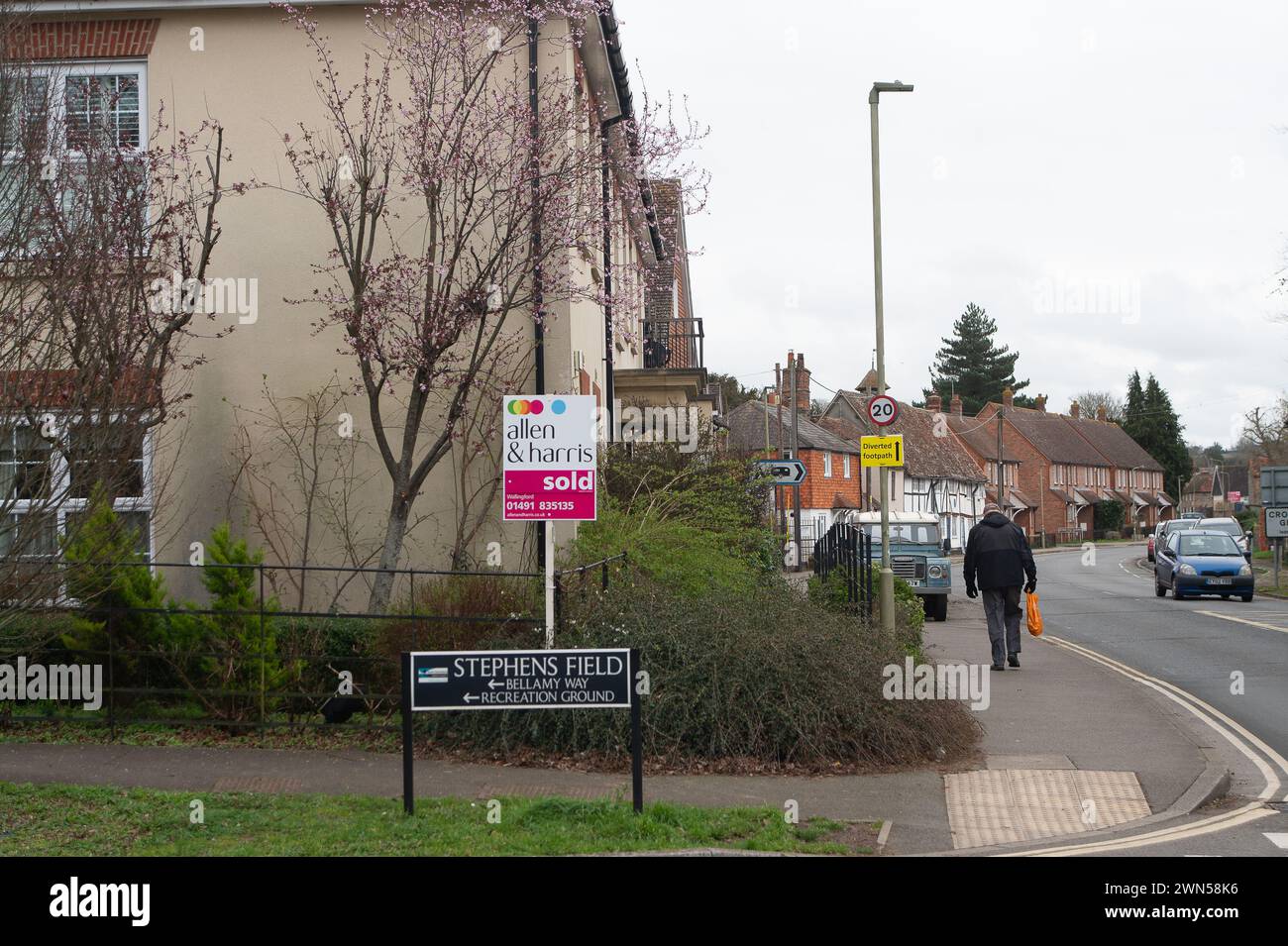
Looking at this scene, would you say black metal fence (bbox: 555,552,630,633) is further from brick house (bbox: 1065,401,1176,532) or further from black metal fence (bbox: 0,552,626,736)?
brick house (bbox: 1065,401,1176,532)

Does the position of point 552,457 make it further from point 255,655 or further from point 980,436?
point 980,436

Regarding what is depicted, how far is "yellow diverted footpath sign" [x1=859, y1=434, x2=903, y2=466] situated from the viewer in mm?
17312

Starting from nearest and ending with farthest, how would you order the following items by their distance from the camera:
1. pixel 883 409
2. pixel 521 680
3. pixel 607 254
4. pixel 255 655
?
pixel 521 680 < pixel 255 655 < pixel 607 254 < pixel 883 409

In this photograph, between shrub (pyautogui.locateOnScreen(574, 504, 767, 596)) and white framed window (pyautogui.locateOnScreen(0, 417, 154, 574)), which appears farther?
shrub (pyautogui.locateOnScreen(574, 504, 767, 596))

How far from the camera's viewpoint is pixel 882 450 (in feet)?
57.4

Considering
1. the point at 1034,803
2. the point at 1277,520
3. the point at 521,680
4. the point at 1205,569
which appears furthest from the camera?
the point at 1277,520

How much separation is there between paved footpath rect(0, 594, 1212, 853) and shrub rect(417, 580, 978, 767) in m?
0.32

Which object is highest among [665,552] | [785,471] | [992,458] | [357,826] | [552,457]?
[992,458]

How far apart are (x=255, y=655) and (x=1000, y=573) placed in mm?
8567

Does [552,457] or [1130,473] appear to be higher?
[1130,473]

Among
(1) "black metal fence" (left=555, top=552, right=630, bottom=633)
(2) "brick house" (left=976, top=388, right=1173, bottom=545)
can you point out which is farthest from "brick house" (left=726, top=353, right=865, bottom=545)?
(1) "black metal fence" (left=555, top=552, right=630, bottom=633)

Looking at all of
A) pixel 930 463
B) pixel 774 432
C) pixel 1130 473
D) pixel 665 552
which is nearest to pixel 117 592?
pixel 665 552

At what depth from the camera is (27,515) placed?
8188 millimetres
